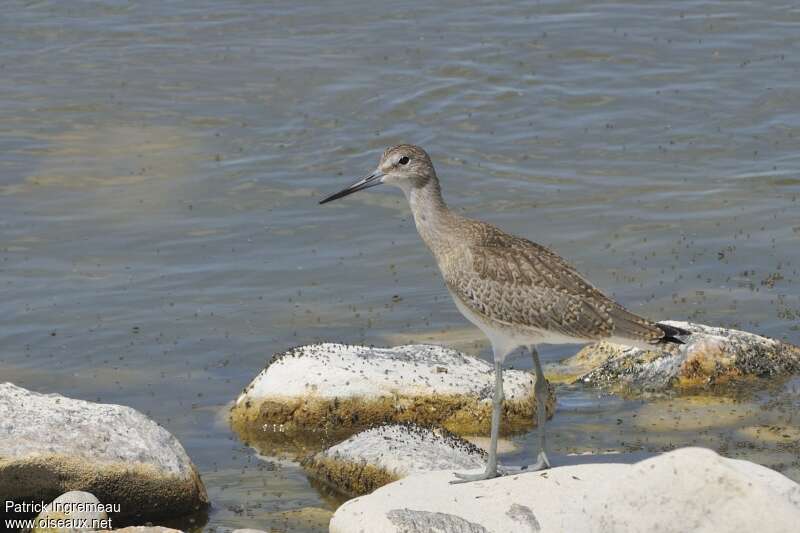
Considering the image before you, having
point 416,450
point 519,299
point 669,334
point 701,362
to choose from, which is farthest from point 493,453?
point 701,362

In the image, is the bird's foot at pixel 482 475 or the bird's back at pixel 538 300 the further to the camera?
the bird's back at pixel 538 300

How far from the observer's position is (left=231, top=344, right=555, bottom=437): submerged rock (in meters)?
11.9

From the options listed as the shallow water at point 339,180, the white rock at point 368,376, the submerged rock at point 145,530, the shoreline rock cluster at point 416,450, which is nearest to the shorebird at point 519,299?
the shoreline rock cluster at point 416,450

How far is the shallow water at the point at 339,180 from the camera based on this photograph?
13609mm

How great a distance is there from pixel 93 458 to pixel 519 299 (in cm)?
320

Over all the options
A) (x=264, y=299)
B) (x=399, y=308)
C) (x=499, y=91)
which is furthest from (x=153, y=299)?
(x=499, y=91)

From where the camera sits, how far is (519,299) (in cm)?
1011

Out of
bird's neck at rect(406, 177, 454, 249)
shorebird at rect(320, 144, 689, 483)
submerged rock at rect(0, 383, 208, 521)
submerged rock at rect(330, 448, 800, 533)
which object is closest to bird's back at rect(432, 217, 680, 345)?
shorebird at rect(320, 144, 689, 483)

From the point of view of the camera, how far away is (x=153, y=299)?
15.0 m

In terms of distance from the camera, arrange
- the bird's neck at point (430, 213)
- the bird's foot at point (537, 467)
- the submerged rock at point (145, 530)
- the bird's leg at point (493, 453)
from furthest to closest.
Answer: the bird's neck at point (430, 213)
the bird's foot at point (537, 467)
the bird's leg at point (493, 453)
the submerged rock at point (145, 530)

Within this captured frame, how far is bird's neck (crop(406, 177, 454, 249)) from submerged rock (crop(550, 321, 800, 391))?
114 inches

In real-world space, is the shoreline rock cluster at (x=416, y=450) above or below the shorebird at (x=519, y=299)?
below

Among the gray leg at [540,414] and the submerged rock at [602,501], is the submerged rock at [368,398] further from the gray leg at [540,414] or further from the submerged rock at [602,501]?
the submerged rock at [602,501]

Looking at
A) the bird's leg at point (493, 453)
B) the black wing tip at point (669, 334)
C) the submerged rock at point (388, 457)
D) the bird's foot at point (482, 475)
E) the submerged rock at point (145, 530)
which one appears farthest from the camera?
the submerged rock at point (388, 457)
